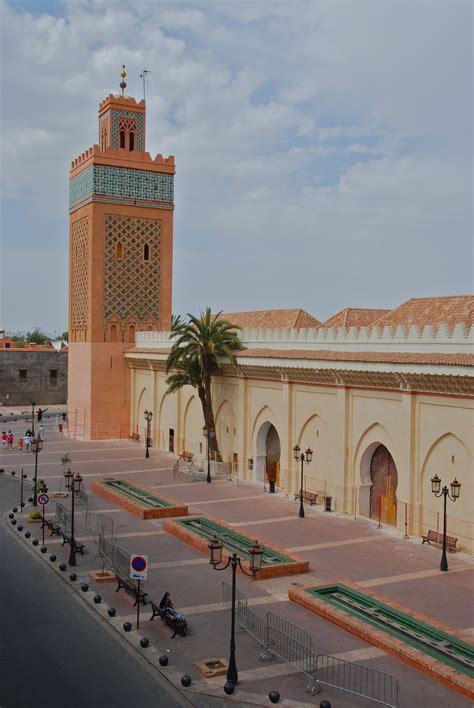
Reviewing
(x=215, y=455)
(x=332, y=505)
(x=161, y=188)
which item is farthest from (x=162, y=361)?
(x=332, y=505)

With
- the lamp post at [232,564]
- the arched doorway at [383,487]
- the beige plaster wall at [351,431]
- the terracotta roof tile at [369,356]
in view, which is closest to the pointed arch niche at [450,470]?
the beige plaster wall at [351,431]

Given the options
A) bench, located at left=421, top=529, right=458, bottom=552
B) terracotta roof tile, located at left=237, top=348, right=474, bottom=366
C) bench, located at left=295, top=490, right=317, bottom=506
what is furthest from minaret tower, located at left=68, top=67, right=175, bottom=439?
bench, located at left=421, top=529, right=458, bottom=552

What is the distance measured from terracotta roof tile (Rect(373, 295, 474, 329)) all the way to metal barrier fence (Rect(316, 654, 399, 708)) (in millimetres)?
10552

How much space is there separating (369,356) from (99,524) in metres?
8.70

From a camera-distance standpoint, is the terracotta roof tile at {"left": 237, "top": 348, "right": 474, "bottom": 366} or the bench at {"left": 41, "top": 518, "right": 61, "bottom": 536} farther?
the bench at {"left": 41, "top": 518, "right": 61, "bottom": 536}

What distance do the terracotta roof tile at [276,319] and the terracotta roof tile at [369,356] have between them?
3614 millimetres

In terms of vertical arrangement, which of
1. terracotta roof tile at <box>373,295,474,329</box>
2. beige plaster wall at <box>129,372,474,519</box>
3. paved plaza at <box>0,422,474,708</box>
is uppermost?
terracotta roof tile at <box>373,295,474,329</box>

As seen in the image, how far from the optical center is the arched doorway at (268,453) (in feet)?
90.7

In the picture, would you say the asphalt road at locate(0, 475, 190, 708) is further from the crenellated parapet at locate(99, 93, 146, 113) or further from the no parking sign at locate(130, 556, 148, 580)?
the crenellated parapet at locate(99, 93, 146, 113)

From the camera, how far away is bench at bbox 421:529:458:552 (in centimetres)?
1844

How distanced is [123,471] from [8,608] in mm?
15533

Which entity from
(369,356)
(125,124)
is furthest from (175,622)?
(125,124)

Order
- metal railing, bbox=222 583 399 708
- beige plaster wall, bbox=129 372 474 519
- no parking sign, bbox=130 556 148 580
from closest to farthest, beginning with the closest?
metal railing, bbox=222 583 399 708
no parking sign, bbox=130 556 148 580
beige plaster wall, bbox=129 372 474 519

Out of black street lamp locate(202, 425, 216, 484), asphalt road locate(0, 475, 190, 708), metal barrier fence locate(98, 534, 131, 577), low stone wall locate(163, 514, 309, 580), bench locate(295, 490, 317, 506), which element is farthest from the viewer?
black street lamp locate(202, 425, 216, 484)
